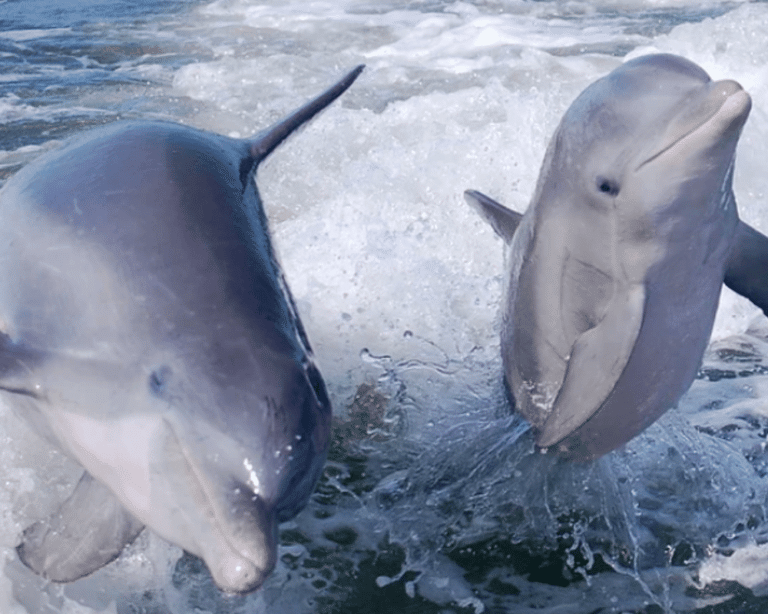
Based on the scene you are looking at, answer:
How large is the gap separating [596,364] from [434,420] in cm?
141

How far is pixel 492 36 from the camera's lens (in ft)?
46.7

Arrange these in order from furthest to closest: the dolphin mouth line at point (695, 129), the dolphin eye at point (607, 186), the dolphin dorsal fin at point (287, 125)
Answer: the dolphin dorsal fin at point (287, 125) → the dolphin eye at point (607, 186) → the dolphin mouth line at point (695, 129)

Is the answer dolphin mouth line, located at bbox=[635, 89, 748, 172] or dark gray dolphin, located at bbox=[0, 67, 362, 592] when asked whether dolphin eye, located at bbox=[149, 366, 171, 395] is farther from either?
dolphin mouth line, located at bbox=[635, 89, 748, 172]

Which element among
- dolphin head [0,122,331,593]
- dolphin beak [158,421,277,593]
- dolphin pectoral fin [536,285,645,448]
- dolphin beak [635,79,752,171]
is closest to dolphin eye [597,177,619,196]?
dolphin beak [635,79,752,171]

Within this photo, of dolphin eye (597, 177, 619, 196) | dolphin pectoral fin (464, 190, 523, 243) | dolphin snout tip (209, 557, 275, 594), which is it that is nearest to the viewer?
dolphin snout tip (209, 557, 275, 594)

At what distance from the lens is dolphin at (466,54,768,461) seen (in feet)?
11.6

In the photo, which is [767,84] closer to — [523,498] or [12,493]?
[523,498]

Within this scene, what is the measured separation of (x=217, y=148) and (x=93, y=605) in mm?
2042

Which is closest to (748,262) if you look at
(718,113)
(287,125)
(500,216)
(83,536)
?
(718,113)

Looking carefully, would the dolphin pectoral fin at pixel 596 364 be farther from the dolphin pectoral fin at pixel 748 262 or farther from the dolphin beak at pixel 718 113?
the dolphin beak at pixel 718 113

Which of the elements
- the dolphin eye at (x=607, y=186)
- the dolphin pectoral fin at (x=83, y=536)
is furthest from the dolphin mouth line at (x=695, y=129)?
the dolphin pectoral fin at (x=83, y=536)

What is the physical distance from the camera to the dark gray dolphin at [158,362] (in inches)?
107

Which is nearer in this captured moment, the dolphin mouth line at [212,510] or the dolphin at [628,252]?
the dolphin mouth line at [212,510]

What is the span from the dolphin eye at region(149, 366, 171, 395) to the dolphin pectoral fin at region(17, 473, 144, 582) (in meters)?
0.59
